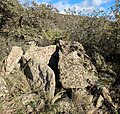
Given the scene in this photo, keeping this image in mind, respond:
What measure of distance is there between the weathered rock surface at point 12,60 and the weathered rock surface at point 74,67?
3.57 ft

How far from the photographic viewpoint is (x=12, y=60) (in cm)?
842

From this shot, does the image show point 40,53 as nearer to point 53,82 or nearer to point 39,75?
point 39,75

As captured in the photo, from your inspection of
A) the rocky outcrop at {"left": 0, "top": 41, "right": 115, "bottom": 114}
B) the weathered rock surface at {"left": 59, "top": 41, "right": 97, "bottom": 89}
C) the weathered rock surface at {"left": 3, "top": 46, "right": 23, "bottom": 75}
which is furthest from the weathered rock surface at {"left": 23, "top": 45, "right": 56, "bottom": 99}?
the weathered rock surface at {"left": 59, "top": 41, "right": 97, "bottom": 89}

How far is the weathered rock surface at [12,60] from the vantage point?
8195 mm

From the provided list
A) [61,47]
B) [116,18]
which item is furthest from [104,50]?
[61,47]

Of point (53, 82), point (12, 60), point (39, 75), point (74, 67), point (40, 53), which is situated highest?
point (40, 53)

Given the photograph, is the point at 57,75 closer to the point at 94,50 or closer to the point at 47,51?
the point at 47,51

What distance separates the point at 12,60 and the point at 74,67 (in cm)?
158

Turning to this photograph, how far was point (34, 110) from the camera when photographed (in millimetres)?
6887

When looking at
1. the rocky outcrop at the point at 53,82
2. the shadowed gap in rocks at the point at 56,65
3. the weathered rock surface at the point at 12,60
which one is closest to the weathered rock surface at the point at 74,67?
the rocky outcrop at the point at 53,82

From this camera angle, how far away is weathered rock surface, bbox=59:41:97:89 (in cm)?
809

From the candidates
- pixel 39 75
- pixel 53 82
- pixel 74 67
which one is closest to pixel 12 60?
pixel 39 75

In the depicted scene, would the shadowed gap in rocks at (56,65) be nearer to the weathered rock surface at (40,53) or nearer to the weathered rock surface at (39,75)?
the weathered rock surface at (40,53)

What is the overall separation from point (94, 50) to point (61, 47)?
1.89m
